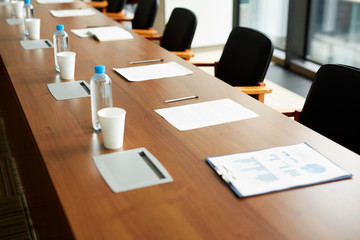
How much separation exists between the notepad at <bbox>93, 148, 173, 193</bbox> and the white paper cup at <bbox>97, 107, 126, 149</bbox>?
4 cm

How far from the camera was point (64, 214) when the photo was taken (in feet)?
3.60

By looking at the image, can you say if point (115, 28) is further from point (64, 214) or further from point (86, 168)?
point (64, 214)

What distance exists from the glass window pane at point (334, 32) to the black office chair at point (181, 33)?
167cm

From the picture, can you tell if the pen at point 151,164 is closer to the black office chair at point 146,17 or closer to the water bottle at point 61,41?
the water bottle at point 61,41

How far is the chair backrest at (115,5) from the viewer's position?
13.8 feet

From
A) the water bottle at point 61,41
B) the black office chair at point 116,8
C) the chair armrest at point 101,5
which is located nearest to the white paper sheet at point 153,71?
the water bottle at point 61,41

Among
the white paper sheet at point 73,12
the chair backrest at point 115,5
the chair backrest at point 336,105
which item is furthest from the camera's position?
the chair backrest at point 115,5

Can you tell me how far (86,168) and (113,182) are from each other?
0.11 m

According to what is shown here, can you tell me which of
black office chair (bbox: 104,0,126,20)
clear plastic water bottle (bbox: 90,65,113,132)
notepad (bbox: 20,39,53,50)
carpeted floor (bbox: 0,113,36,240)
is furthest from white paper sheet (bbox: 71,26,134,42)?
clear plastic water bottle (bbox: 90,65,113,132)

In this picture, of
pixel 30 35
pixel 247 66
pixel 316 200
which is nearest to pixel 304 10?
pixel 247 66

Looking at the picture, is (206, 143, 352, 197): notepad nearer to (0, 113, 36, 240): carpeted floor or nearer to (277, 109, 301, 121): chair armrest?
(277, 109, 301, 121): chair armrest

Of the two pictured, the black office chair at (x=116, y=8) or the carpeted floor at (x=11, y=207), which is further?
the black office chair at (x=116, y=8)

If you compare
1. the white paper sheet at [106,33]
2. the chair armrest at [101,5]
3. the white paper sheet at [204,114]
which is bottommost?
the white paper sheet at [204,114]

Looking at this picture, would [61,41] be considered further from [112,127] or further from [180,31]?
[112,127]
